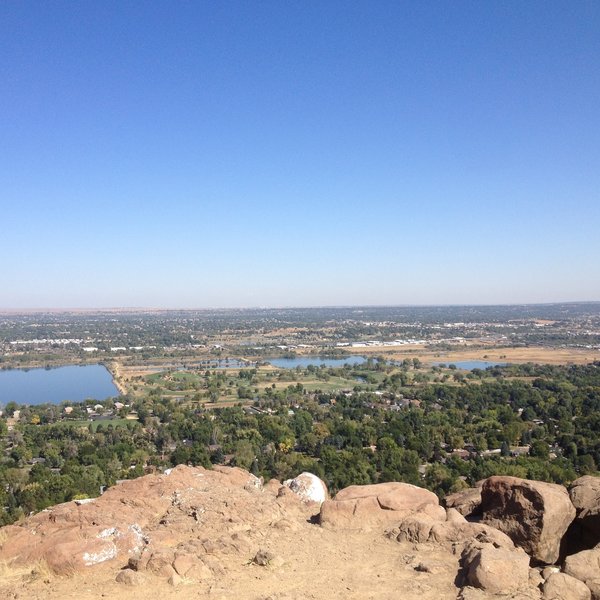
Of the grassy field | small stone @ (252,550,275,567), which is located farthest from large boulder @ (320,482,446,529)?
the grassy field

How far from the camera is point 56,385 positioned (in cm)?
8419

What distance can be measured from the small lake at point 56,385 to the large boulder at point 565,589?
232 feet

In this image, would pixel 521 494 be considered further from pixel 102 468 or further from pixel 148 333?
pixel 148 333

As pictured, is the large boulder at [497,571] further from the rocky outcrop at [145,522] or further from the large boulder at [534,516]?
the rocky outcrop at [145,522]

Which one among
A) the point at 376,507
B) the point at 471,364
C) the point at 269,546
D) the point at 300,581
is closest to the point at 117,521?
the point at 269,546

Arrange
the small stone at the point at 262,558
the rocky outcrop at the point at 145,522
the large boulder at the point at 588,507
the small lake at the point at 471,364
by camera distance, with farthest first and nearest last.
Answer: the small lake at the point at 471,364, the large boulder at the point at 588,507, the rocky outcrop at the point at 145,522, the small stone at the point at 262,558

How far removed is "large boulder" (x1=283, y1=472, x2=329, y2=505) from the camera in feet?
46.5

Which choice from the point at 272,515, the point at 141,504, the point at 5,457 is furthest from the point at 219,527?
the point at 5,457

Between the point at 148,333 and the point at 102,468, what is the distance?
13892 cm

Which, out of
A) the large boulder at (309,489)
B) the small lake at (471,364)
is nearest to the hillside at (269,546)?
the large boulder at (309,489)

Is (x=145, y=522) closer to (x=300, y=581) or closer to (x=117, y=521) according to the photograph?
(x=117, y=521)

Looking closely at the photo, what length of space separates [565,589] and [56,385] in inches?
3457

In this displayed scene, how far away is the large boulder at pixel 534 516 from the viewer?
1072 cm

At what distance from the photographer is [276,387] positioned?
248 ft
